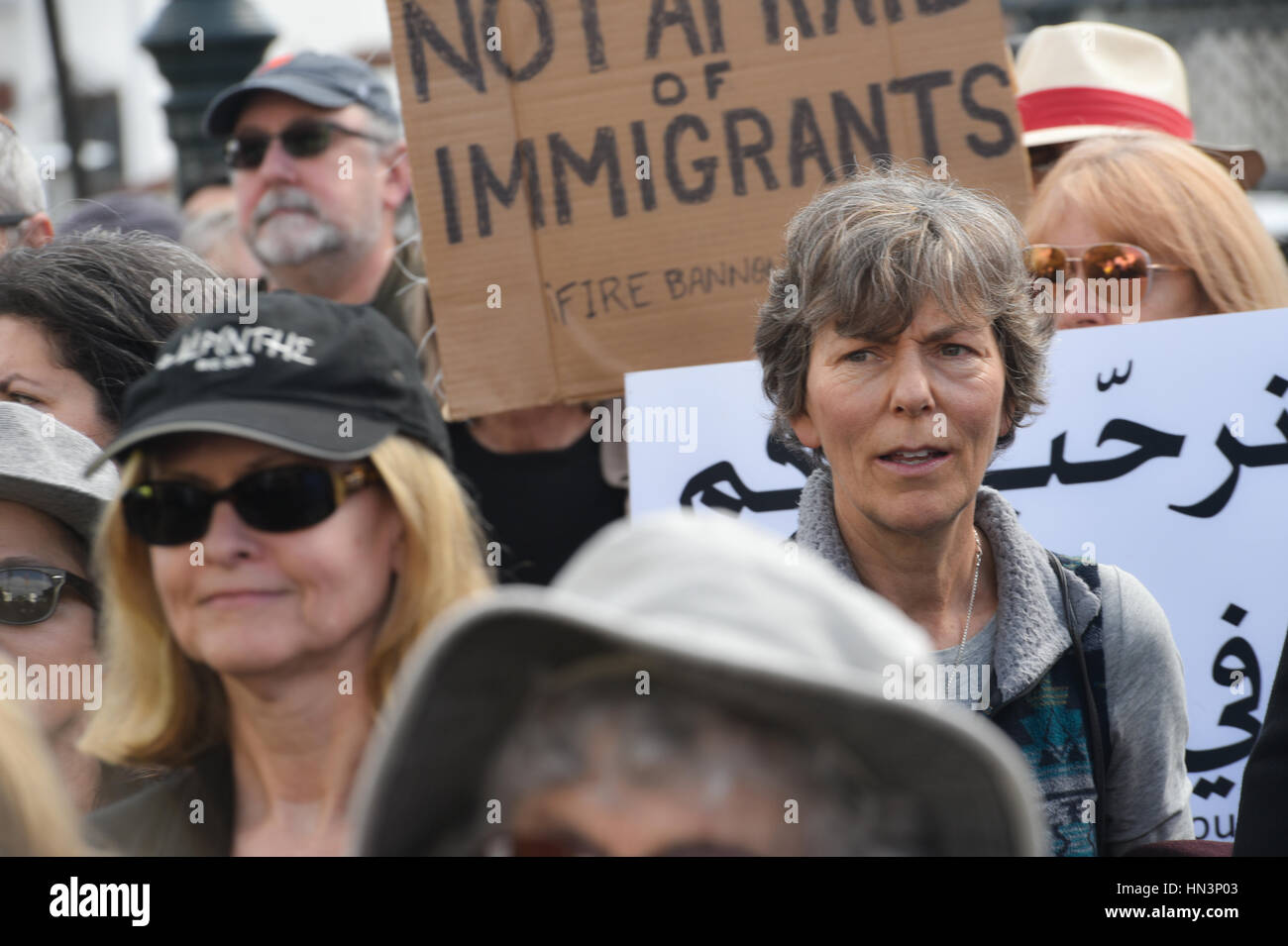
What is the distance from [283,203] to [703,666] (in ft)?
12.4

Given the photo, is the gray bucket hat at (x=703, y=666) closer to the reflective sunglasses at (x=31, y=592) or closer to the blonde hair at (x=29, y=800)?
the blonde hair at (x=29, y=800)

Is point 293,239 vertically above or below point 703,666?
above

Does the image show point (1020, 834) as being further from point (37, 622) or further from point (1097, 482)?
point (1097, 482)

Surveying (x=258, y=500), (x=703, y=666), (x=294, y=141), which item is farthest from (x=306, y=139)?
(x=703, y=666)

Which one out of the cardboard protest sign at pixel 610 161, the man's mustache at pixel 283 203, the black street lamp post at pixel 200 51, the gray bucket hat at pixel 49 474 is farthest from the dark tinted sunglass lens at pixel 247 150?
the gray bucket hat at pixel 49 474

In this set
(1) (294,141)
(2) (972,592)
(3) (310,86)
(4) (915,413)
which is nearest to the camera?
(4) (915,413)

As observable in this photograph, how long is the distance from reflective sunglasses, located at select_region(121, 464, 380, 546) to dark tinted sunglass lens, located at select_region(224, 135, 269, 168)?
2.83 meters

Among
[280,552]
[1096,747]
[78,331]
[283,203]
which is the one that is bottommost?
[1096,747]

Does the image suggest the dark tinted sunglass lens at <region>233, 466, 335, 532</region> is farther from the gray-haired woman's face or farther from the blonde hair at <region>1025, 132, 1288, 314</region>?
the blonde hair at <region>1025, 132, 1288, 314</region>

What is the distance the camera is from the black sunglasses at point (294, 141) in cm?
464

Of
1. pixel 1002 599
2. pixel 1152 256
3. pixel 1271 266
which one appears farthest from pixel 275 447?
pixel 1271 266

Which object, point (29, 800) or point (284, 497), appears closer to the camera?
point (29, 800)

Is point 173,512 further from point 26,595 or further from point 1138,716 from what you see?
point 1138,716

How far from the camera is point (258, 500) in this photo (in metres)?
2.03
